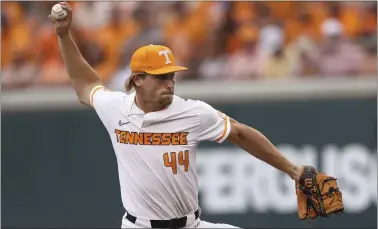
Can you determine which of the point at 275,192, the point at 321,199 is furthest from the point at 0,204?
the point at 321,199

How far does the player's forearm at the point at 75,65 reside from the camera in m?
6.44

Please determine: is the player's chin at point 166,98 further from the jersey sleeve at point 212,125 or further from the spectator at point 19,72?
the spectator at point 19,72

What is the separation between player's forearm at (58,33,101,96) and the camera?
6.44m

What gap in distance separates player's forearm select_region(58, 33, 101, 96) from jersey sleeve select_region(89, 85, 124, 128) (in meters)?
0.18

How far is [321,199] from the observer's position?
6.11 metres

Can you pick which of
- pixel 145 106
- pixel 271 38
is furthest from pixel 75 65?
pixel 271 38

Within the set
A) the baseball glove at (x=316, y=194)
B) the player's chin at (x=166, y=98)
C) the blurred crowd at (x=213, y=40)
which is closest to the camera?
the player's chin at (x=166, y=98)

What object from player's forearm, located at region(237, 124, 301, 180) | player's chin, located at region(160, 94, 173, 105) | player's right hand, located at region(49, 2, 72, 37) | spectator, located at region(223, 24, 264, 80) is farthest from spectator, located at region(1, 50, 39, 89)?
player's forearm, located at region(237, 124, 301, 180)

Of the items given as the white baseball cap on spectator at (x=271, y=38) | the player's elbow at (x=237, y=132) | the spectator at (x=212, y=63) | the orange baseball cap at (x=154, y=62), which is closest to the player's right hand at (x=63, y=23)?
the orange baseball cap at (x=154, y=62)

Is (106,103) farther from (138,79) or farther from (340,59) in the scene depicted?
(340,59)

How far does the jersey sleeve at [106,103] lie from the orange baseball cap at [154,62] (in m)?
0.30

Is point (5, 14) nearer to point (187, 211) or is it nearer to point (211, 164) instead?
point (211, 164)

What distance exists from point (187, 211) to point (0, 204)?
485 cm

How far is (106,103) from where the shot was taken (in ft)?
20.4
